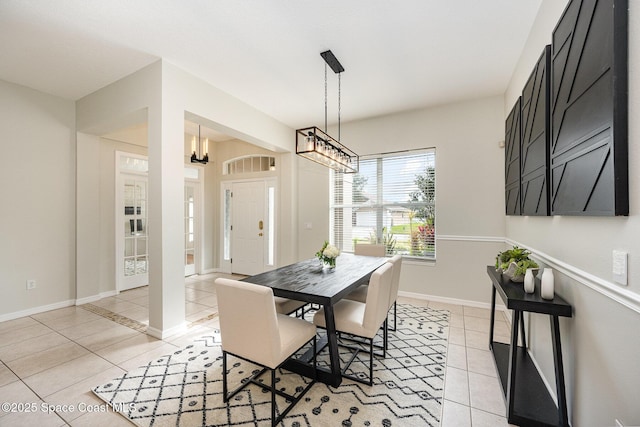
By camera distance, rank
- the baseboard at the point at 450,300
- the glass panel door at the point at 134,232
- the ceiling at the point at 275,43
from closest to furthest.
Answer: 1. the ceiling at the point at 275,43
2. the baseboard at the point at 450,300
3. the glass panel door at the point at 134,232

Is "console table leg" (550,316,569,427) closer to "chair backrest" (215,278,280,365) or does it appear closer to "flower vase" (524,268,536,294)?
"flower vase" (524,268,536,294)

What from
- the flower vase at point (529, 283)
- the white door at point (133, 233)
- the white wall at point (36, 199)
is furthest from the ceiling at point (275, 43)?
the flower vase at point (529, 283)

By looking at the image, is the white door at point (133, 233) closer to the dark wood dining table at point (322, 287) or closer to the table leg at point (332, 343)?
the dark wood dining table at point (322, 287)

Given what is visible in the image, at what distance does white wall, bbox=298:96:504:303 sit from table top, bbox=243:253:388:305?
1.47 meters

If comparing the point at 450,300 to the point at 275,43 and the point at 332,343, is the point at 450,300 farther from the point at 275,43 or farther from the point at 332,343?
the point at 275,43

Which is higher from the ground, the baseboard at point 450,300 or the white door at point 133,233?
the white door at point 133,233

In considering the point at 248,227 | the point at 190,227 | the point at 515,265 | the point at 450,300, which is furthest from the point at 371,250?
the point at 190,227

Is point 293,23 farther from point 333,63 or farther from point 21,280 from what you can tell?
point 21,280

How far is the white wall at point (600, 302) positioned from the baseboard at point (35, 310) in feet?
18.0

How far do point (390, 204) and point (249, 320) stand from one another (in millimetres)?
3266

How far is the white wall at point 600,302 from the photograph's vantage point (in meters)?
1.00

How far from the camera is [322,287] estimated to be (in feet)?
A: 6.68

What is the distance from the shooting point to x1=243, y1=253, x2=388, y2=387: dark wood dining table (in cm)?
189

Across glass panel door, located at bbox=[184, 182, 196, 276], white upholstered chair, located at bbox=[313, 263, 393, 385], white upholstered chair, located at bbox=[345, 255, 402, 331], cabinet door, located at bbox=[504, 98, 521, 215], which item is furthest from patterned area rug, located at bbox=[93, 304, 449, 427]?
glass panel door, located at bbox=[184, 182, 196, 276]
